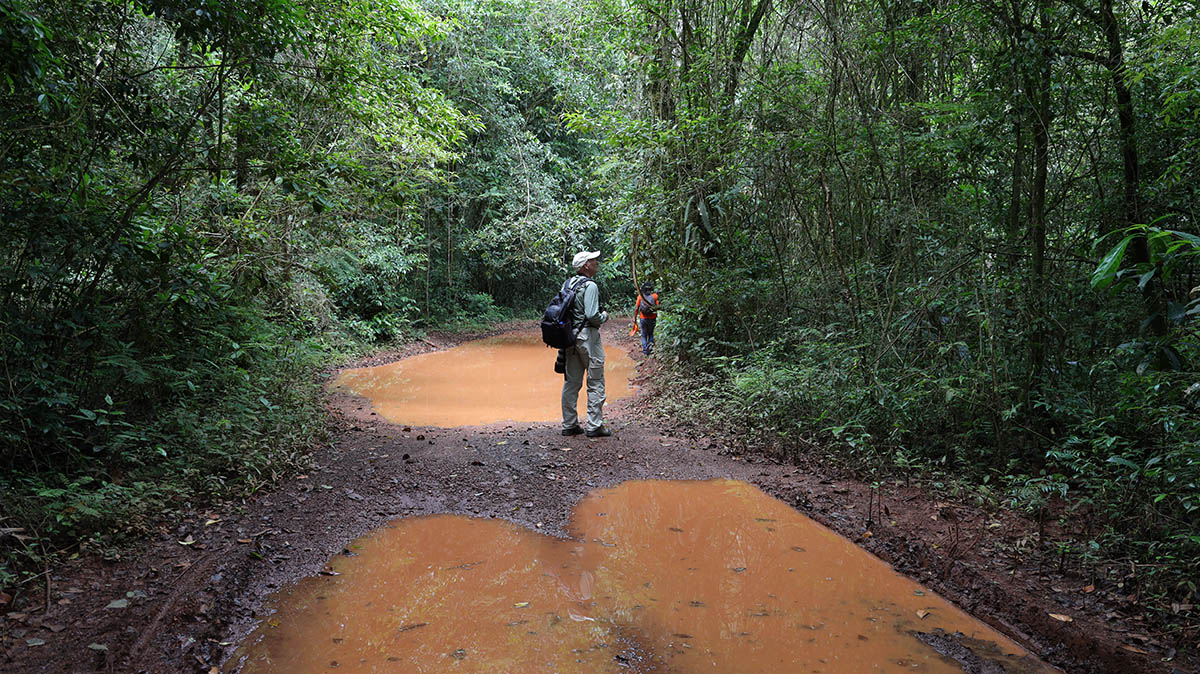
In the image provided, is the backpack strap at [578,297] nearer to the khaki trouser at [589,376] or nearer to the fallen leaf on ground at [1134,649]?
the khaki trouser at [589,376]

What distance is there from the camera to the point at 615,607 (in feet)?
12.0

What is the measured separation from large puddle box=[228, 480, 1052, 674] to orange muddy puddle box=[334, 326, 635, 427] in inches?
166

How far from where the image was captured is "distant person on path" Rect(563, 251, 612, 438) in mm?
7211

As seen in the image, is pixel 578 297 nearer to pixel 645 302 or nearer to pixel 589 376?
pixel 589 376

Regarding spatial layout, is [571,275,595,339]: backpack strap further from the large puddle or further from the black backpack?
the large puddle

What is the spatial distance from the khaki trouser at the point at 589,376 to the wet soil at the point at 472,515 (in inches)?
12.6

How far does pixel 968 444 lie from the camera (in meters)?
5.43

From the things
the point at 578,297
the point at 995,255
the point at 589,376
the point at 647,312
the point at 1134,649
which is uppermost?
the point at 995,255

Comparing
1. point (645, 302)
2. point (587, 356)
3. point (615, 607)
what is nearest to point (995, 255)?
point (587, 356)

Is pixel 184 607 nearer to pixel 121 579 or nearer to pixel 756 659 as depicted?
pixel 121 579

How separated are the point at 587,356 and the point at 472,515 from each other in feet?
8.94

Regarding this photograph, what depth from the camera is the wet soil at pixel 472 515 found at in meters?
3.04

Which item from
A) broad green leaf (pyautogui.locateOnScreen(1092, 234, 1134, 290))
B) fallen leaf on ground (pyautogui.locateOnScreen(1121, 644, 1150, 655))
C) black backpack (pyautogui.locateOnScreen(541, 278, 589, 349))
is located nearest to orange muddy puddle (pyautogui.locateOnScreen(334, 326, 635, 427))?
black backpack (pyautogui.locateOnScreen(541, 278, 589, 349))

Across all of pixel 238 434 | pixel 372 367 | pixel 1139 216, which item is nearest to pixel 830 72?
pixel 1139 216
